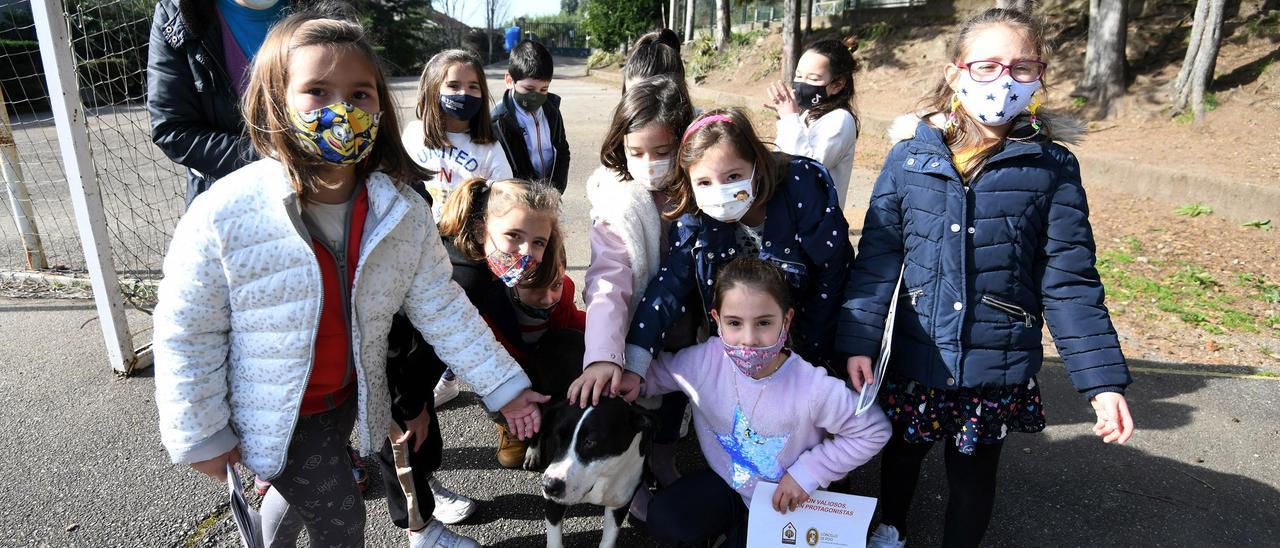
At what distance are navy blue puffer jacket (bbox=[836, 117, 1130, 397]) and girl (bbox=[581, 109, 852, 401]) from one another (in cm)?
19

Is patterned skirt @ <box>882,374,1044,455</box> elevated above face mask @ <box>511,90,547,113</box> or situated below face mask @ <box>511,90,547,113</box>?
below

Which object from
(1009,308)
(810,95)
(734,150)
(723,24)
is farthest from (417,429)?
(723,24)

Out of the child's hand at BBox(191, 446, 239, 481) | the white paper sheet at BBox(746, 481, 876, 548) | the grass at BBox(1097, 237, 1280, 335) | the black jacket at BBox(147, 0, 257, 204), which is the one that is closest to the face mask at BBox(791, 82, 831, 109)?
Answer: the white paper sheet at BBox(746, 481, 876, 548)

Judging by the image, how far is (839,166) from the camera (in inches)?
136

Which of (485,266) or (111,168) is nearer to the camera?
(485,266)

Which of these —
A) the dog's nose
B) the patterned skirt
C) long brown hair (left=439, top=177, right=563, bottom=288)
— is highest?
long brown hair (left=439, top=177, right=563, bottom=288)

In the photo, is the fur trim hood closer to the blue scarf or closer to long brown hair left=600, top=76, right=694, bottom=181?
long brown hair left=600, top=76, right=694, bottom=181

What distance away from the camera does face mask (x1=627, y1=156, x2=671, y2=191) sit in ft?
8.13

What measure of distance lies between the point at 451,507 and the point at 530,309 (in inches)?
32.4

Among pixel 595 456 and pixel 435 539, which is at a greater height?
pixel 595 456

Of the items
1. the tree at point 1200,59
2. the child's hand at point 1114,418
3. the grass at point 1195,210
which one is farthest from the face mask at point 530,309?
the tree at point 1200,59

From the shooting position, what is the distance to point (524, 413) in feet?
6.90

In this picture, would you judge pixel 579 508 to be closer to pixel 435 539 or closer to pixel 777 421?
pixel 435 539

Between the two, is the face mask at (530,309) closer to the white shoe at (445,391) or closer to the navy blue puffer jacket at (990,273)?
the white shoe at (445,391)
